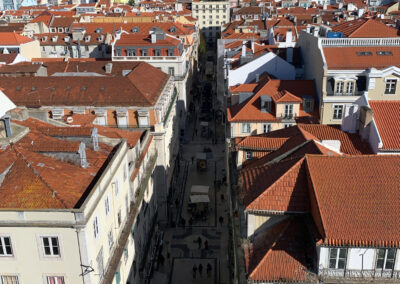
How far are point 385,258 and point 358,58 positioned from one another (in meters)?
32.4

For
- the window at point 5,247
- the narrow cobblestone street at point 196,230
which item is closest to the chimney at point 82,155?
the window at point 5,247

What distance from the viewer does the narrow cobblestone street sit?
48.8 metres

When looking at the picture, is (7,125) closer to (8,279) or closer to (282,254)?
(8,279)

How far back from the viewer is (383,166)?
27.6 m

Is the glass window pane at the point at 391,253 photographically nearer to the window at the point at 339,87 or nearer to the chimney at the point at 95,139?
the chimney at the point at 95,139

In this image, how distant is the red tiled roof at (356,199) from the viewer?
24.3 meters


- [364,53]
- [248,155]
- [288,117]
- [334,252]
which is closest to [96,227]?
[248,155]

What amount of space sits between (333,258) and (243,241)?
5.99 meters

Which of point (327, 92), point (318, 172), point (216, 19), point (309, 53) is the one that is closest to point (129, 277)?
point (318, 172)

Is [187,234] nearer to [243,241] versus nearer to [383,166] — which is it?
[243,241]

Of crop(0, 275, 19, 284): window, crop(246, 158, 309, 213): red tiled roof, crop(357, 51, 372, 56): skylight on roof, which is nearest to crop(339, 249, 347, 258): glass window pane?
crop(246, 158, 309, 213): red tiled roof

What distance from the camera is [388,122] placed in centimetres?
3512

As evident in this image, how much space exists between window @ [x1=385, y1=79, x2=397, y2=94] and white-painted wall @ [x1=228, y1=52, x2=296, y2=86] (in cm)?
1621

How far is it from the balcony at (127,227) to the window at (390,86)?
28.1m
